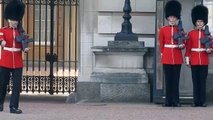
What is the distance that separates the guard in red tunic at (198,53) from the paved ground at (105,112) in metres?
0.30

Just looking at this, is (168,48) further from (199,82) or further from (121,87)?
(121,87)

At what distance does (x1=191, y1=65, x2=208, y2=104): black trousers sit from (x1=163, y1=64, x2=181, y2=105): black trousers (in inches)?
11.8

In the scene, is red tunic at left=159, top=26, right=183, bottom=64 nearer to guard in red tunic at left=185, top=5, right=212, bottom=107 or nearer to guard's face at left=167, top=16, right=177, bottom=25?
guard's face at left=167, top=16, right=177, bottom=25

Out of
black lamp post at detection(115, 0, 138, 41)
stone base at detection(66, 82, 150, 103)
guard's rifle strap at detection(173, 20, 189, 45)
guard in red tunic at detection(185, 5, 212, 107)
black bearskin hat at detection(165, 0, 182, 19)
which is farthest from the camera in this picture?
black lamp post at detection(115, 0, 138, 41)

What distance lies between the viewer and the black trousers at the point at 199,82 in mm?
14219

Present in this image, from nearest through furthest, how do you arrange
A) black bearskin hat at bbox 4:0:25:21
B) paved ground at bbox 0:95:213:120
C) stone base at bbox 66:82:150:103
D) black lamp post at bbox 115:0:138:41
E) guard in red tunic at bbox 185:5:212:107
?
paved ground at bbox 0:95:213:120, black bearskin hat at bbox 4:0:25:21, guard in red tunic at bbox 185:5:212:107, stone base at bbox 66:82:150:103, black lamp post at bbox 115:0:138:41

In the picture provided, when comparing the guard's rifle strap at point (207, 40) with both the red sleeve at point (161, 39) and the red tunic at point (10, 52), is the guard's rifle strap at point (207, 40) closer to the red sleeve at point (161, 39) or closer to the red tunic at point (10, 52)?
the red sleeve at point (161, 39)

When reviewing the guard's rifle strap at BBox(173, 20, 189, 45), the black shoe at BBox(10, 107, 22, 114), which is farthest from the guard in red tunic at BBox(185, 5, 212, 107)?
the black shoe at BBox(10, 107, 22, 114)

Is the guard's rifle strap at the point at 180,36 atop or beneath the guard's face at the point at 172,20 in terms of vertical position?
beneath

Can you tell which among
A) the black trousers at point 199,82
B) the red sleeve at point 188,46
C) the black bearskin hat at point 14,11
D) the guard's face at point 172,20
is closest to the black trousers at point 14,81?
the black bearskin hat at point 14,11

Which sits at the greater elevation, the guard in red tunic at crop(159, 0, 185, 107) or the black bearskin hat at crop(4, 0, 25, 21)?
the black bearskin hat at crop(4, 0, 25, 21)

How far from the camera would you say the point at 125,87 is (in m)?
14.9

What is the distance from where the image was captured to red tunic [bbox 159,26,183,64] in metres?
14.0

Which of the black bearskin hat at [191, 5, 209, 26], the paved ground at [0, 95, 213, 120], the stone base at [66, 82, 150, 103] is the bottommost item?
the paved ground at [0, 95, 213, 120]
